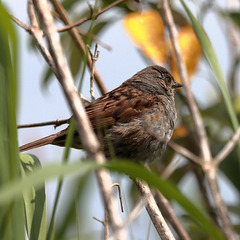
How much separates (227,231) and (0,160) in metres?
0.81

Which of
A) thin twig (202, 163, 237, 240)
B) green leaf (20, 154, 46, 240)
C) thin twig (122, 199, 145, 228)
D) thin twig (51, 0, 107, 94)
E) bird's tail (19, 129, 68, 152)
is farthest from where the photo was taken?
bird's tail (19, 129, 68, 152)

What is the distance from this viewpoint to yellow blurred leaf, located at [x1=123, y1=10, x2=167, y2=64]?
10.7ft

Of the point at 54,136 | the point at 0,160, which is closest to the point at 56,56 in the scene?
the point at 0,160

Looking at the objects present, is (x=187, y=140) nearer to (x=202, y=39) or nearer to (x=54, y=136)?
(x=54, y=136)

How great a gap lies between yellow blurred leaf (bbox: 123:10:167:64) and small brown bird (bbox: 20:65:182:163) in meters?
0.28

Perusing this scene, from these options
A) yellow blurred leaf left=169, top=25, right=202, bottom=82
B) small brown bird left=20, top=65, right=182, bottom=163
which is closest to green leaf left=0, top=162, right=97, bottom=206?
small brown bird left=20, top=65, right=182, bottom=163

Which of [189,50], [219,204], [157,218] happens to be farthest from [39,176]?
[189,50]

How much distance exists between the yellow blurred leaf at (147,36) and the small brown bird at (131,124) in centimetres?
28

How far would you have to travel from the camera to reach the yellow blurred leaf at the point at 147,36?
3.27 metres

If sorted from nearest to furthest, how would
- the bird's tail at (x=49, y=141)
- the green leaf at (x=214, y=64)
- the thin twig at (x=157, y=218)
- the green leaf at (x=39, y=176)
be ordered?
the green leaf at (x=39, y=176) < the green leaf at (x=214, y=64) < the thin twig at (x=157, y=218) < the bird's tail at (x=49, y=141)

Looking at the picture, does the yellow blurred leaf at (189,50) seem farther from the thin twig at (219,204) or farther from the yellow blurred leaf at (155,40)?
the thin twig at (219,204)

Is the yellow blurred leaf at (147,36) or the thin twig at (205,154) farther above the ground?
the yellow blurred leaf at (147,36)

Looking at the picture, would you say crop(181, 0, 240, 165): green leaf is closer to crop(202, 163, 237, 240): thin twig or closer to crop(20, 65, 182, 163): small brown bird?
crop(202, 163, 237, 240): thin twig

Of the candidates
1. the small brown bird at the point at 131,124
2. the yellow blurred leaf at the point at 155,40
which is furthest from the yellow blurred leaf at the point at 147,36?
the small brown bird at the point at 131,124
